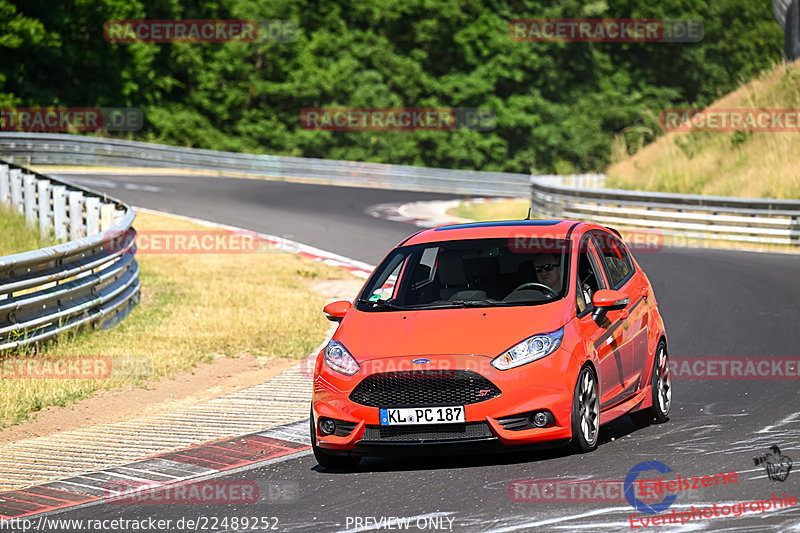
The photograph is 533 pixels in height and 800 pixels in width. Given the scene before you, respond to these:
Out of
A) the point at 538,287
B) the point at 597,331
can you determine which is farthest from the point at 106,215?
the point at 597,331

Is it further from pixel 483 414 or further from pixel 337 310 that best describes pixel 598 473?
pixel 337 310

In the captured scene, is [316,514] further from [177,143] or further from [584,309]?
[177,143]

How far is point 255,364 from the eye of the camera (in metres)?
12.8

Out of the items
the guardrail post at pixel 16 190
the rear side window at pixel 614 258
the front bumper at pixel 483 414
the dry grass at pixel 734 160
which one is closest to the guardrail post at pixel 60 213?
the guardrail post at pixel 16 190

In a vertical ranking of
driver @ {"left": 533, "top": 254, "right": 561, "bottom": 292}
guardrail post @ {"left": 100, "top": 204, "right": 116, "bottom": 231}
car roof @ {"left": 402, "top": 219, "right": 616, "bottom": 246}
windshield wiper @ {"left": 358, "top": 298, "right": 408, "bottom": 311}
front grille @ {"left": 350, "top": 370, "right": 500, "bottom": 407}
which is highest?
car roof @ {"left": 402, "top": 219, "right": 616, "bottom": 246}

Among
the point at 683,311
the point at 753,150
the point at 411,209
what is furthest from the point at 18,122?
the point at 683,311

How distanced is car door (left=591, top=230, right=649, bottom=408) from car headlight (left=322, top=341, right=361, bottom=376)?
1.93m

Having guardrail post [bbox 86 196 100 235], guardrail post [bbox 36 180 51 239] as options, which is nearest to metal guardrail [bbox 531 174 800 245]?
guardrail post [bbox 36 180 51 239]

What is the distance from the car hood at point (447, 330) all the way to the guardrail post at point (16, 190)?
1421 centimetres

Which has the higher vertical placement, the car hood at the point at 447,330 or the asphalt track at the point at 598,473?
the car hood at the point at 447,330

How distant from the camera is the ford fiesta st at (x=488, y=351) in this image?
24.8ft

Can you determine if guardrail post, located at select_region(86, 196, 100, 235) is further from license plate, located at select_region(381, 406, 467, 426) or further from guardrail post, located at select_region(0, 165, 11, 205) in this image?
license plate, located at select_region(381, 406, 467, 426)

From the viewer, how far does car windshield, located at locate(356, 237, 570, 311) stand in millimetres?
8633

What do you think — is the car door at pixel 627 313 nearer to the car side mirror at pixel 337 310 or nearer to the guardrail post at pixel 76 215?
the car side mirror at pixel 337 310
